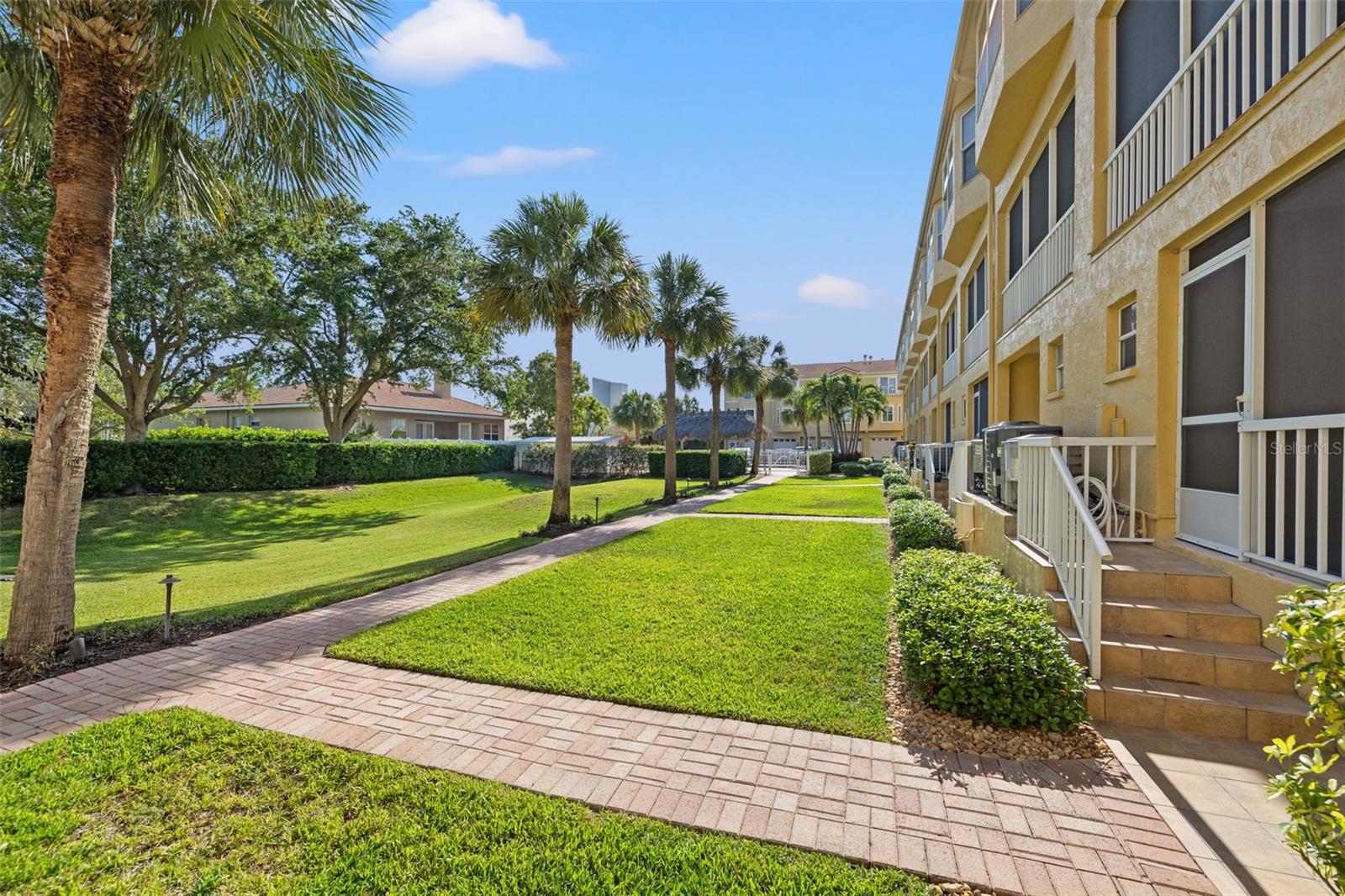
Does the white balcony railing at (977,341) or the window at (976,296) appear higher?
the window at (976,296)

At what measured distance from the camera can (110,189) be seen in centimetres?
518

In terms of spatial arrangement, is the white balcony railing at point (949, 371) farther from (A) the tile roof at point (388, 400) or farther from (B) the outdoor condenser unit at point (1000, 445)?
(A) the tile roof at point (388, 400)

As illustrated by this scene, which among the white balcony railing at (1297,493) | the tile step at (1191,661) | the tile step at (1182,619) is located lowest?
the tile step at (1191,661)

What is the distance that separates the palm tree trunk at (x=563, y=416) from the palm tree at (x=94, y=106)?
722 centimetres

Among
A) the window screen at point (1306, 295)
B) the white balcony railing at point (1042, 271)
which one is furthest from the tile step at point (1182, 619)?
the white balcony railing at point (1042, 271)

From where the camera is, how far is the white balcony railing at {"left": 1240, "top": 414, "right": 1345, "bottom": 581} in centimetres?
324

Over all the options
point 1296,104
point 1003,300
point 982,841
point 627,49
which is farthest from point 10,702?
point 1003,300

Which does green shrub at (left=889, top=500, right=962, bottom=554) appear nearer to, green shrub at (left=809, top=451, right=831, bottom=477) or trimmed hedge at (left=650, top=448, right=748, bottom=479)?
trimmed hedge at (left=650, top=448, right=748, bottom=479)

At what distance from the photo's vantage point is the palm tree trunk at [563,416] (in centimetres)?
1291

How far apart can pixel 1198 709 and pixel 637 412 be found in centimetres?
5721

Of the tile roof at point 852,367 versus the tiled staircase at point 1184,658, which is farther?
the tile roof at point 852,367

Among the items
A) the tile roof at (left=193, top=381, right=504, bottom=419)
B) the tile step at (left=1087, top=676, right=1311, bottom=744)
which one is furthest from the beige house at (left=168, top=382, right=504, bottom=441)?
the tile step at (left=1087, top=676, right=1311, bottom=744)

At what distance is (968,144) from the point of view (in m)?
12.6

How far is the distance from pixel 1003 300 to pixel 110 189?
1300cm
